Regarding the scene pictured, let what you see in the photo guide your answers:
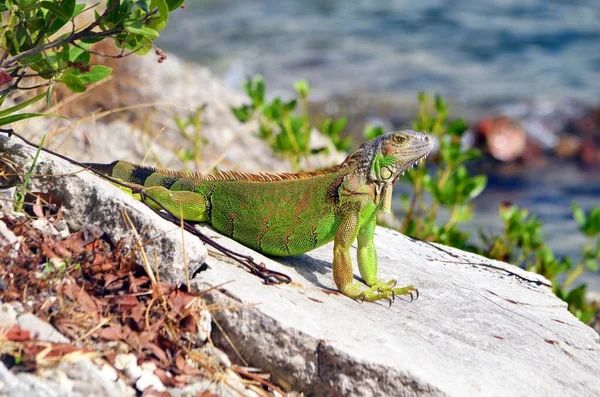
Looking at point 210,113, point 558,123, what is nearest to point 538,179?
point 558,123

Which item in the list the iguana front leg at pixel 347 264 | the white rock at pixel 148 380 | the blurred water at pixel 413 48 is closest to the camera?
the white rock at pixel 148 380

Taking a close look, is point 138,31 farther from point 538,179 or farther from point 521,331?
point 538,179

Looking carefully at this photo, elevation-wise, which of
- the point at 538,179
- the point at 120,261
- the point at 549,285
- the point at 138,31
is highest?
the point at 138,31

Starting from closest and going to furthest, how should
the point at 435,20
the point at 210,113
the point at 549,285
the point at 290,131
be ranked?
the point at 549,285 < the point at 290,131 < the point at 210,113 < the point at 435,20

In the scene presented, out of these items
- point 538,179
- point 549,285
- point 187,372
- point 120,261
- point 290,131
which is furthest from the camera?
point 538,179

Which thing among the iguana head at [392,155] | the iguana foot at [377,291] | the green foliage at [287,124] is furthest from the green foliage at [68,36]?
the green foliage at [287,124]

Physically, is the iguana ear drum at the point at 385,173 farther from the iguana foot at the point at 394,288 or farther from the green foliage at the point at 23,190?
the green foliage at the point at 23,190

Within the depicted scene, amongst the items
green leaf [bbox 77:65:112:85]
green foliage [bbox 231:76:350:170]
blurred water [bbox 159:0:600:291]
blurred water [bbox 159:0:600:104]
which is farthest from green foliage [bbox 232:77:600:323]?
blurred water [bbox 159:0:600:104]

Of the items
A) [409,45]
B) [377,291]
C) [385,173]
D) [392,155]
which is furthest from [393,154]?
[409,45]
